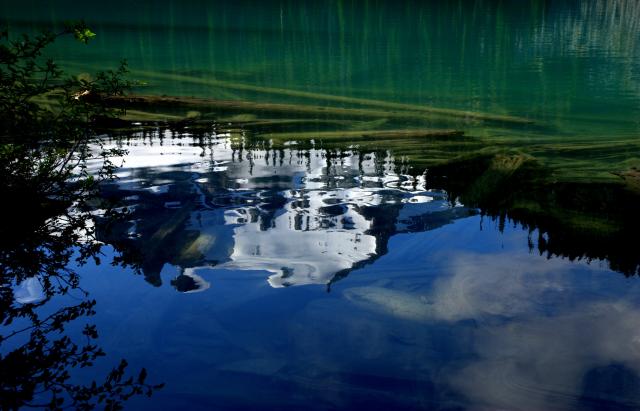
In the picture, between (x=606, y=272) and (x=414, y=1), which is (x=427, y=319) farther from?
(x=414, y=1)

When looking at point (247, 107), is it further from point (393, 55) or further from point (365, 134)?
point (393, 55)

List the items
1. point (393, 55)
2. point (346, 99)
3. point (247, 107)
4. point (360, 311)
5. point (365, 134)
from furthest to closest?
point (393, 55), point (346, 99), point (247, 107), point (365, 134), point (360, 311)

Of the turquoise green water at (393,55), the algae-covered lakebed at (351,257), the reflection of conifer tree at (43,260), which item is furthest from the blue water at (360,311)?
the turquoise green water at (393,55)

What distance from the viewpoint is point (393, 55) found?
76.5 ft

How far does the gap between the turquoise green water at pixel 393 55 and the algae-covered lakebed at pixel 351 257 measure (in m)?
1.47

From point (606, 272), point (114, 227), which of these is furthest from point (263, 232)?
point (606, 272)

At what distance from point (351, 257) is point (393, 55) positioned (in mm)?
18859

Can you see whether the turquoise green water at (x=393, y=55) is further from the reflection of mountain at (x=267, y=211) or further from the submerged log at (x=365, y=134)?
the reflection of mountain at (x=267, y=211)

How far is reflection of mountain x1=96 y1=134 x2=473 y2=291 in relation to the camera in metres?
5.45

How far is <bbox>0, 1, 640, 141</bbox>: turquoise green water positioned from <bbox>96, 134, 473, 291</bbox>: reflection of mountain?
393 centimetres

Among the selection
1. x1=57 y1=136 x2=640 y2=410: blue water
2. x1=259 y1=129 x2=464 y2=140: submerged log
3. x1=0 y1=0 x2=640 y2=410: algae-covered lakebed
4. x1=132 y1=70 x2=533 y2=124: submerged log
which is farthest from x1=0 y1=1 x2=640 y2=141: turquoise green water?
x1=57 y1=136 x2=640 y2=410: blue water

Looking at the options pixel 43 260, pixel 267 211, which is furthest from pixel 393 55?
pixel 43 260

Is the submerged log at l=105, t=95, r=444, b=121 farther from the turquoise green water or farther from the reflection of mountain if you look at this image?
the reflection of mountain

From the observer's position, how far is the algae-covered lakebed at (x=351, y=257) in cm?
386
